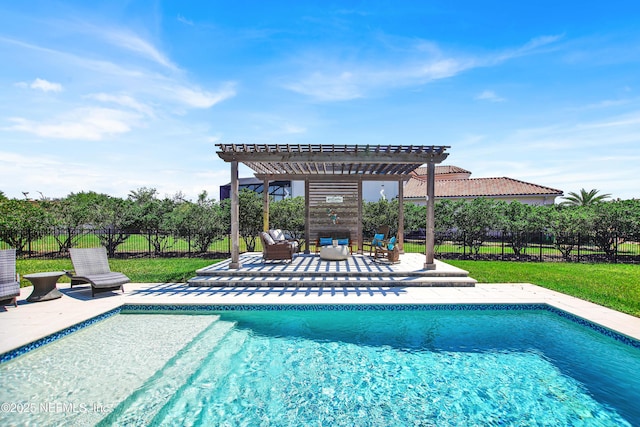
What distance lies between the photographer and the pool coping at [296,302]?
16.0ft

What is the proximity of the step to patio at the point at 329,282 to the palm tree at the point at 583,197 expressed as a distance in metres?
25.1

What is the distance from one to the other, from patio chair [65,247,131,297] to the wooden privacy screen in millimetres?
7535

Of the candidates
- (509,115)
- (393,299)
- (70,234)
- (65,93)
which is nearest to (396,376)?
(393,299)

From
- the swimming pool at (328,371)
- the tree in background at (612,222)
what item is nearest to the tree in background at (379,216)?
the tree in background at (612,222)

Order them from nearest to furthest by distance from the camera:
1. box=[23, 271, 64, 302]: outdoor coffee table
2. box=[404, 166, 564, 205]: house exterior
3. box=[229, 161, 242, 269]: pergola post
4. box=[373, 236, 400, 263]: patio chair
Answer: box=[23, 271, 64, 302]: outdoor coffee table → box=[229, 161, 242, 269]: pergola post → box=[373, 236, 400, 263]: patio chair → box=[404, 166, 564, 205]: house exterior

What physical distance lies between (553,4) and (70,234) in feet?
65.5

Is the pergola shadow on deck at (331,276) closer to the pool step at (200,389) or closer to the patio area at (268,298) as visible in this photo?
the patio area at (268,298)

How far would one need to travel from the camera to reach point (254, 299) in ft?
21.6

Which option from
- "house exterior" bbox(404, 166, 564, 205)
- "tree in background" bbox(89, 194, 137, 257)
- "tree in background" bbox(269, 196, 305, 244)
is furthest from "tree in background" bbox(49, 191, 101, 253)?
"house exterior" bbox(404, 166, 564, 205)

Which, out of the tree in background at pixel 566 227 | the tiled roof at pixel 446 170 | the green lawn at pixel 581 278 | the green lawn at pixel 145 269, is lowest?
the green lawn at pixel 581 278

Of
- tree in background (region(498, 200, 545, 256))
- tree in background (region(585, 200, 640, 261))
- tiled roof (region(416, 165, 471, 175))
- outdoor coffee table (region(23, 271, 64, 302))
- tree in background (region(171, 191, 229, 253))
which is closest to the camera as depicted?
outdoor coffee table (region(23, 271, 64, 302))

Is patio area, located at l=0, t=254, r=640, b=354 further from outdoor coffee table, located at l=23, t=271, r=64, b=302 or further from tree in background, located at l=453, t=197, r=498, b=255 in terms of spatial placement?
tree in background, located at l=453, t=197, r=498, b=255

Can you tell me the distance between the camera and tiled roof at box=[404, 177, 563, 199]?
25.6m

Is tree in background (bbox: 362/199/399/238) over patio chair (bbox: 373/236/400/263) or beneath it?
over
